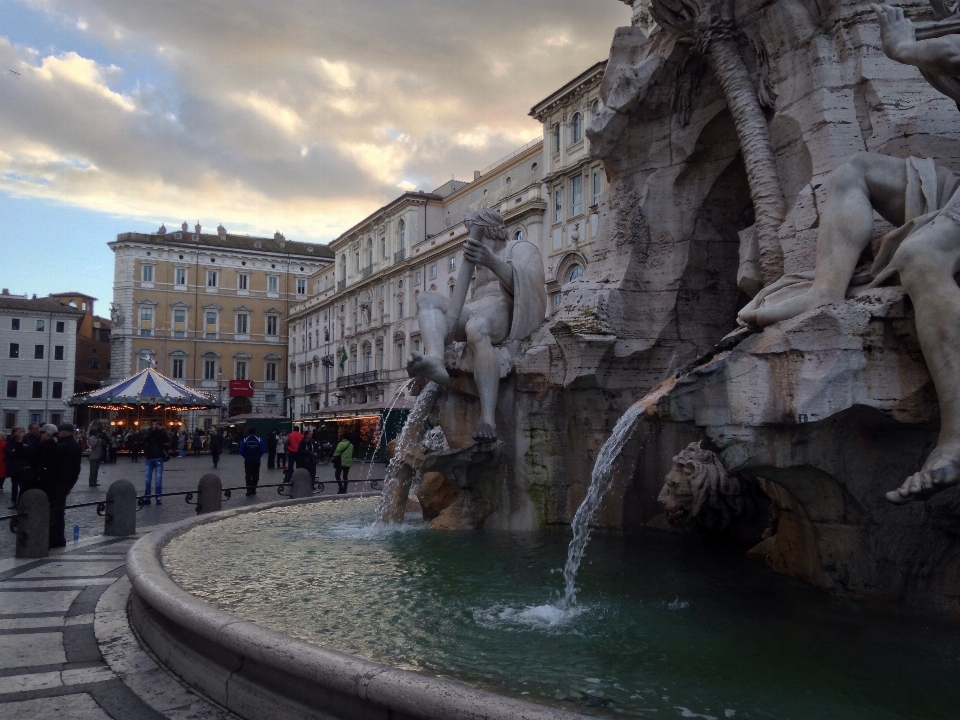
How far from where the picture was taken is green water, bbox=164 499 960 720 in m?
3.34

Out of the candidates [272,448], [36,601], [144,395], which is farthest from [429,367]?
[144,395]

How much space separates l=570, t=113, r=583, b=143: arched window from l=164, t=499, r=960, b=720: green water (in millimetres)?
30407

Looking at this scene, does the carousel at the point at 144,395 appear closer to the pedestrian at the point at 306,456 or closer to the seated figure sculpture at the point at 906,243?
the pedestrian at the point at 306,456

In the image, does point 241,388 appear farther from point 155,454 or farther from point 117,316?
point 155,454

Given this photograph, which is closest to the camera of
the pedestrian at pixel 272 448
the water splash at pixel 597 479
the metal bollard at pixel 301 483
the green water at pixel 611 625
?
the green water at pixel 611 625

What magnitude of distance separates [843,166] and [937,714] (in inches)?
118

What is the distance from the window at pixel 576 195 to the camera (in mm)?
34188

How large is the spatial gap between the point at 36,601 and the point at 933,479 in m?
5.91

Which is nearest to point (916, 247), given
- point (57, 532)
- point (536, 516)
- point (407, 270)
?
point (536, 516)

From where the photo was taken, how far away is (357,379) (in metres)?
55.6

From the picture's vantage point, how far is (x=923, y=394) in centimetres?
401

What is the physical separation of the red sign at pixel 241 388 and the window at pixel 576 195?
42.4 metres

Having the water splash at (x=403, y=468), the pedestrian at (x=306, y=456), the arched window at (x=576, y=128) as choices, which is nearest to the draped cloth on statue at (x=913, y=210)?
the water splash at (x=403, y=468)

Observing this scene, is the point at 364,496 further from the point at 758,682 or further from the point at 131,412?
the point at 131,412
